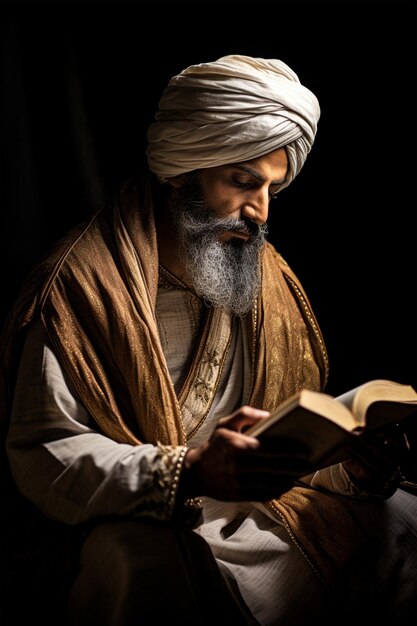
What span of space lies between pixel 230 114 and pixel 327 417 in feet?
3.04

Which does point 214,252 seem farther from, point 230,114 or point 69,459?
point 69,459

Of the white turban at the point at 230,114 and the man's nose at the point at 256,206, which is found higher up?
the white turban at the point at 230,114

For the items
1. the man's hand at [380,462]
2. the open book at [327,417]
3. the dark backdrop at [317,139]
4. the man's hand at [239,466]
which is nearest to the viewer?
the open book at [327,417]

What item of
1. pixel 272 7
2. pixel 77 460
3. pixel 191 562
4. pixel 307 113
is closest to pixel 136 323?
pixel 77 460

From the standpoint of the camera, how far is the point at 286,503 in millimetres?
2244

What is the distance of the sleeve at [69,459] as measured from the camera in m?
1.88

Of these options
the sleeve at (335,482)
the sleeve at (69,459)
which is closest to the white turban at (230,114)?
the sleeve at (69,459)

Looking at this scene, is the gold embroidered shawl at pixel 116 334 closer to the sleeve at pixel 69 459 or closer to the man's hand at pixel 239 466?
the sleeve at pixel 69 459

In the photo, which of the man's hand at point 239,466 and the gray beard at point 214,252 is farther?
the gray beard at point 214,252

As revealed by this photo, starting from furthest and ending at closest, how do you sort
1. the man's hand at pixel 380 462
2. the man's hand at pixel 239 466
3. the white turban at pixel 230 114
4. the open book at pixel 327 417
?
the white turban at pixel 230 114 < the man's hand at pixel 380 462 < the man's hand at pixel 239 466 < the open book at pixel 327 417

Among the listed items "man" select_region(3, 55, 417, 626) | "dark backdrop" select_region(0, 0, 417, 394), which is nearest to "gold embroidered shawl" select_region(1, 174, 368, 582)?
"man" select_region(3, 55, 417, 626)

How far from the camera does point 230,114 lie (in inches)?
86.1

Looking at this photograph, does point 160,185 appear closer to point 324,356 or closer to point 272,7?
point 324,356

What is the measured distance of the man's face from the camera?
228cm
